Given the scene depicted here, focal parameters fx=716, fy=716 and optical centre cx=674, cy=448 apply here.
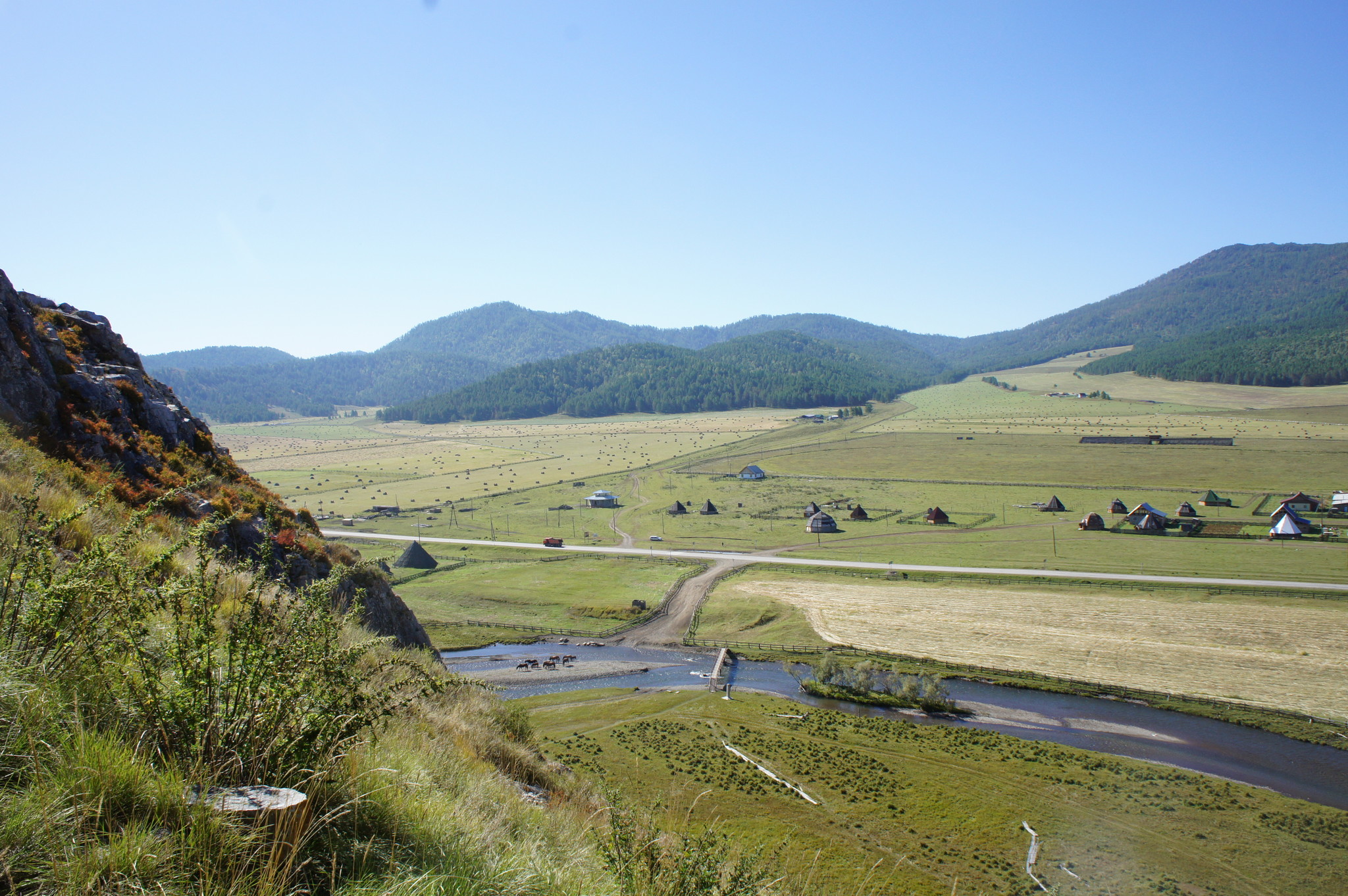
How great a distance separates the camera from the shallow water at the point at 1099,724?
983 inches

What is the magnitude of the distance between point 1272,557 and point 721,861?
61515 mm

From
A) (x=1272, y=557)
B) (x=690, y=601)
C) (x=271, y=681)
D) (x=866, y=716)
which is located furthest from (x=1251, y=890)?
(x=1272, y=557)

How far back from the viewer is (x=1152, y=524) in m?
61.9

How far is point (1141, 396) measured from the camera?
184 meters

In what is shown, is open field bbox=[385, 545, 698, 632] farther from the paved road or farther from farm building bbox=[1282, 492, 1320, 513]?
farm building bbox=[1282, 492, 1320, 513]

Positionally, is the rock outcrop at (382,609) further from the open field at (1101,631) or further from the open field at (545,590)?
the open field at (1101,631)

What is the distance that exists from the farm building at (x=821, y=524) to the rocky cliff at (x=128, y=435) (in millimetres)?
49464

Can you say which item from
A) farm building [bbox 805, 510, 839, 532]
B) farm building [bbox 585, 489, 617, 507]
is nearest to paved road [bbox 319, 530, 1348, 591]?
farm building [bbox 805, 510, 839, 532]

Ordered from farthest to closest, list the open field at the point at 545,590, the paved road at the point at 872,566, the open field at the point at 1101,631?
Answer: the open field at the point at 545,590 → the paved road at the point at 872,566 → the open field at the point at 1101,631

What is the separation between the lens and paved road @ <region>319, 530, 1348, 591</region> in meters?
44.2

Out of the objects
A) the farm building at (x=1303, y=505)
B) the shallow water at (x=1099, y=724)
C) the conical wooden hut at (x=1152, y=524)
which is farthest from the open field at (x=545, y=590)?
the farm building at (x=1303, y=505)

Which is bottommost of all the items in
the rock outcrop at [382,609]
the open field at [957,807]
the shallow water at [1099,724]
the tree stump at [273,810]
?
the shallow water at [1099,724]

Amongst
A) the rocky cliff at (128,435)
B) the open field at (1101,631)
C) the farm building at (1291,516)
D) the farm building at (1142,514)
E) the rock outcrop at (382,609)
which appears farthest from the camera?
the farm building at (1142,514)

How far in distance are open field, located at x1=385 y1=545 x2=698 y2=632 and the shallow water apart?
666 cm
